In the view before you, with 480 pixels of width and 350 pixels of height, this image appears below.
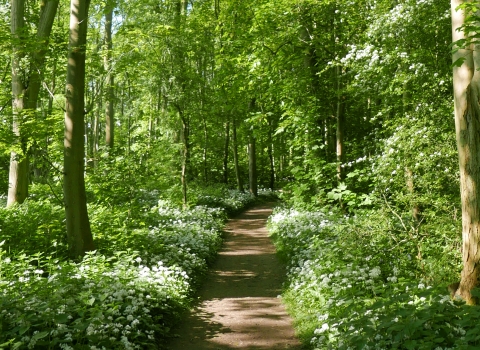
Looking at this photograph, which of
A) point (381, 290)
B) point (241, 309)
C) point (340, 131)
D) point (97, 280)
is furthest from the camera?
point (340, 131)

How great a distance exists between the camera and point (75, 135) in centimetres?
785

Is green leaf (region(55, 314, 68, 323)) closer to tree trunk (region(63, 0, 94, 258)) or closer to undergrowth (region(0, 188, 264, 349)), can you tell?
undergrowth (region(0, 188, 264, 349))

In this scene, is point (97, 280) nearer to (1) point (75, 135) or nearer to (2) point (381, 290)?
(1) point (75, 135)

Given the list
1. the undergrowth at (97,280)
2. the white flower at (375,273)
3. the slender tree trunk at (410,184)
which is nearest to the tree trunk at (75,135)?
the undergrowth at (97,280)

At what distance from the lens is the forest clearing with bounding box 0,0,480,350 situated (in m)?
5.12

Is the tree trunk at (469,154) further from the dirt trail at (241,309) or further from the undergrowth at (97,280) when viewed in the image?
the undergrowth at (97,280)

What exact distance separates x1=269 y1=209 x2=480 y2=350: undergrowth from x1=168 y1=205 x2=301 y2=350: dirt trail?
374 mm

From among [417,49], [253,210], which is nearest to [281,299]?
[417,49]

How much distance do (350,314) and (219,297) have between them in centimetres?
362

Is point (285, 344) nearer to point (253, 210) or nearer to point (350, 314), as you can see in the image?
point (350, 314)

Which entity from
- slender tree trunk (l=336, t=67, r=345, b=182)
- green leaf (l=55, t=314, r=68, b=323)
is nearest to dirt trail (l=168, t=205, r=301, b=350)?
green leaf (l=55, t=314, r=68, b=323)

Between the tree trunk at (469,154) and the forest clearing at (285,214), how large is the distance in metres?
0.02

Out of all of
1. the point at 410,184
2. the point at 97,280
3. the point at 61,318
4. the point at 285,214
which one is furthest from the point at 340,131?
the point at 61,318

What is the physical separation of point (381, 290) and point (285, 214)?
9048 mm
